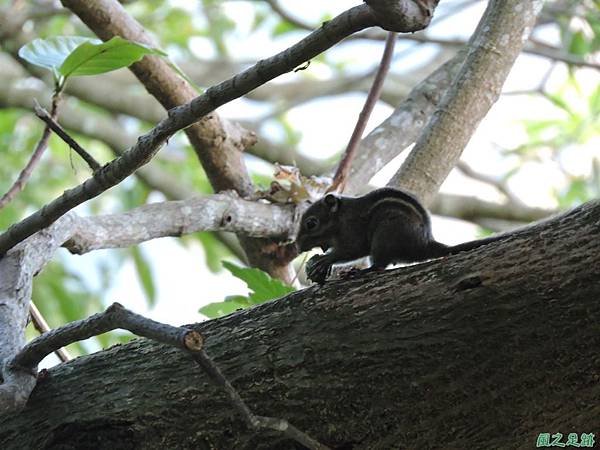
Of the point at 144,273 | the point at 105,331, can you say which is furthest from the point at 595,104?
the point at 105,331

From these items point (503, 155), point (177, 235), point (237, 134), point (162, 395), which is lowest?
point (162, 395)

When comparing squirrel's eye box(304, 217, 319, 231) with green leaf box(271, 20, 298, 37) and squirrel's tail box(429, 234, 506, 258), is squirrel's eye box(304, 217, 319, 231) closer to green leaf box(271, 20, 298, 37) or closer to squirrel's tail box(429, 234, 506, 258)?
squirrel's tail box(429, 234, 506, 258)

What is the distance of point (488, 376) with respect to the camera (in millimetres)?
1783

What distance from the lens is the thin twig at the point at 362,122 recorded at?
11.9ft

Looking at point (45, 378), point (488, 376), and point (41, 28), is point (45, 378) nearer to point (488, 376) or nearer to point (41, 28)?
point (488, 376)

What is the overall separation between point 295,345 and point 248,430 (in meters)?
0.21

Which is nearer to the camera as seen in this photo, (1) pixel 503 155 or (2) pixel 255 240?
(2) pixel 255 240

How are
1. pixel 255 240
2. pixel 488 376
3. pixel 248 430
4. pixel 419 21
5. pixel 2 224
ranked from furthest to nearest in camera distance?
pixel 2 224 < pixel 255 240 < pixel 248 430 < pixel 488 376 < pixel 419 21

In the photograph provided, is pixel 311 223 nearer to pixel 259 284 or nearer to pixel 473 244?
pixel 259 284

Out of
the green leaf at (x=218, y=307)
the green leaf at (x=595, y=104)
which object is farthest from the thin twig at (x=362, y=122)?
the green leaf at (x=595, y=104)

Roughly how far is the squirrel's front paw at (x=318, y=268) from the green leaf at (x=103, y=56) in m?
0.85

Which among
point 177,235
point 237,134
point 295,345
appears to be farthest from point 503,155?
point 295,345

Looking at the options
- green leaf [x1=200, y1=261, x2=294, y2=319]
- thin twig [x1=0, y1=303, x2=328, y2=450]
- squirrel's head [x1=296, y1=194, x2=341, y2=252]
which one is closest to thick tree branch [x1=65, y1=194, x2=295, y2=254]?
squirrel's head [x1=296, y1=194, x2=341, y2=252]

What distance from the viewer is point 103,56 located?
2.92 meters
